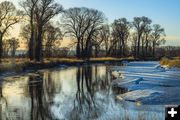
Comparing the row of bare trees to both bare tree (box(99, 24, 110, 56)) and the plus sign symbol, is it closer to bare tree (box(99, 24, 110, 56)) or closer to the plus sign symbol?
bare tree (box(99, 24, 110, 56))

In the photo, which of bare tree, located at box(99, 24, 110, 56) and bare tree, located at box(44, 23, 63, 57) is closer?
bare tree, located at box(44, 23, 63, 57)

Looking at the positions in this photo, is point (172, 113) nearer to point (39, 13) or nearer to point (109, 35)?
point (39, 13)

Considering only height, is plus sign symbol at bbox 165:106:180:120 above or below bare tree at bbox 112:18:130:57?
below

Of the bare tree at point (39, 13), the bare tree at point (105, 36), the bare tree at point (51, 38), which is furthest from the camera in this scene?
the bare tree at point (105, 36)

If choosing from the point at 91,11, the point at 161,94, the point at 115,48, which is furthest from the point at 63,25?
the point at 161,94

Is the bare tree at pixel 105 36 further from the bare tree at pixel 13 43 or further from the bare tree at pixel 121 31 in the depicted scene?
the bare tree at pixel 13 43

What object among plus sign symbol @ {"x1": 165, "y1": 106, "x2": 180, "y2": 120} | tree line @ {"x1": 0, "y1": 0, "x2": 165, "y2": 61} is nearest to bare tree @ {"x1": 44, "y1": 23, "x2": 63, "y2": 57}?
tree line @ {"x1": 0, "y1": 0, "x2": 165, "y2": 61}

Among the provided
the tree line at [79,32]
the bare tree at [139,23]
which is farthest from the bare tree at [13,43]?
the bare tree at [139,23]

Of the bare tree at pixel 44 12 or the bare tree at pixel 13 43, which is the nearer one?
the bare tree at pixel 44 12

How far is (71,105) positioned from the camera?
18.3 m

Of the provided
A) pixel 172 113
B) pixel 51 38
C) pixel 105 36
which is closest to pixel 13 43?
pixel 51 38

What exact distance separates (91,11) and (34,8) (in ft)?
125

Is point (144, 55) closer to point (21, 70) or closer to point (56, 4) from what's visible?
point (56, 4)

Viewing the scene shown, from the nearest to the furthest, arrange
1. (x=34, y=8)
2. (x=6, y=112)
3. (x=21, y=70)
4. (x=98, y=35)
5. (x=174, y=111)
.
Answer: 1. (x=174, y=111)
2. (x=6, y=112)
3. (x=21, y=70)
4. (x=34, y=8)
5. (x=98, y=35)
